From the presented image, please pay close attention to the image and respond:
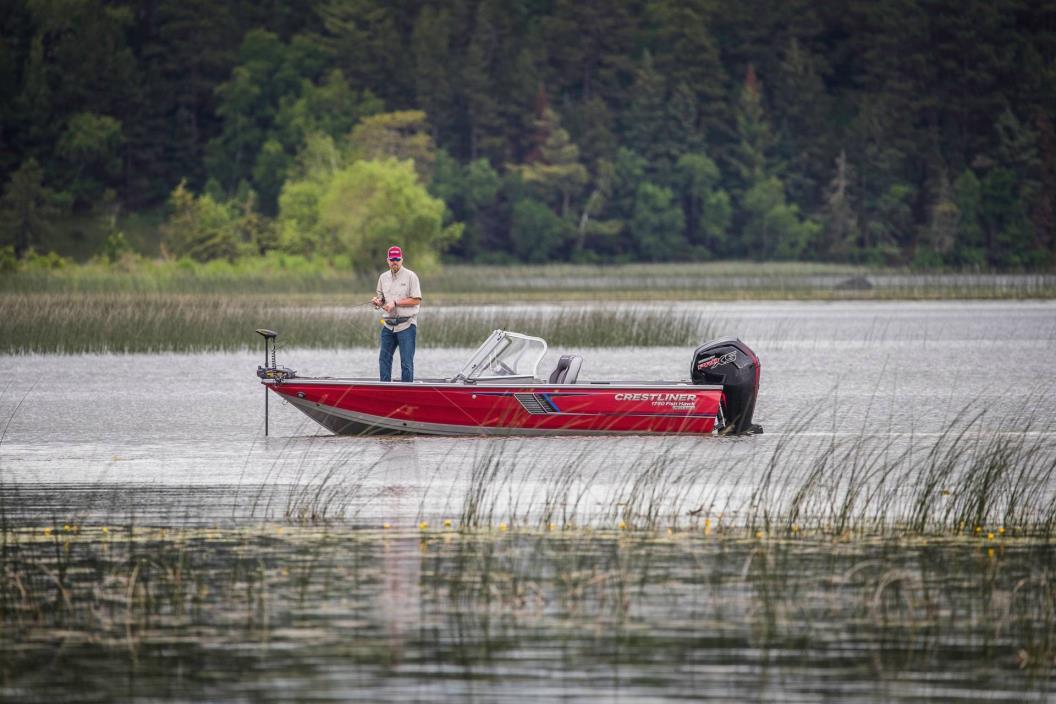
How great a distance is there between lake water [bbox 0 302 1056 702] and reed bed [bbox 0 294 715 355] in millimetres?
13029

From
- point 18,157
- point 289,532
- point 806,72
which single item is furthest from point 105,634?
point 806,72

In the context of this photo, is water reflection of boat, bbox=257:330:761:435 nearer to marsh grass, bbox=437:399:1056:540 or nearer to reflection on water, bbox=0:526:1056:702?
marsh grass, bbox=437:399:1056:540

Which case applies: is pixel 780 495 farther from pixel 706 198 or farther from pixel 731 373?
pixel 706 198

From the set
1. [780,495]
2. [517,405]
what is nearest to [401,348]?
[517,405]

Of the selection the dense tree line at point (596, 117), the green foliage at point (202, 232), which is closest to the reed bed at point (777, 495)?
the green foliage at point (202, 232)

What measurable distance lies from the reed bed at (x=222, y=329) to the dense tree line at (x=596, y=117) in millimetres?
58662

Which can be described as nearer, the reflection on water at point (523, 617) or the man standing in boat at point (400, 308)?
the reflection on water at point (523, 617)

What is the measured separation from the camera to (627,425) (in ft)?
61.5

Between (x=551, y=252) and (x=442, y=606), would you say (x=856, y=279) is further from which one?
(x=442, y=606)

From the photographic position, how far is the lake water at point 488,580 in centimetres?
885

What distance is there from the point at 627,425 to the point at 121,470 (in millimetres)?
5256

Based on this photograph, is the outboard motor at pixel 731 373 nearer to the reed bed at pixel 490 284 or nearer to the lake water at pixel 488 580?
the lake water at pixel 488 580

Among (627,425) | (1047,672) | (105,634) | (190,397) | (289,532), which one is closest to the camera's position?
(1047,672)

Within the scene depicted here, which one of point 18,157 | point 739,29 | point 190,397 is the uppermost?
point 739,29
